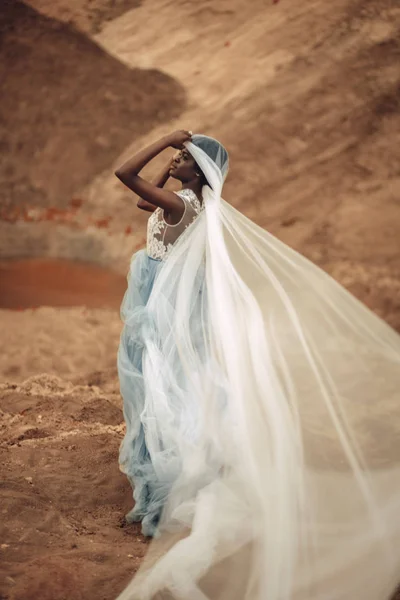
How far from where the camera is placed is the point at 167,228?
270cm

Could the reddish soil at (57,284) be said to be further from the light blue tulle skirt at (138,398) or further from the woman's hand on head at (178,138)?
the woman's hand on head at (178,138)

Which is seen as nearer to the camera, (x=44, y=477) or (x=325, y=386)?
(x=325, y=386)

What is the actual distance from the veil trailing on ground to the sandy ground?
3225mm

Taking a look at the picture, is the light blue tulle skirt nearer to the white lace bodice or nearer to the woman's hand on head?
the white lace bodice

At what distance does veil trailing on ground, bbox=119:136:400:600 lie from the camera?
1.96 metres

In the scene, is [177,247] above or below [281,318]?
above

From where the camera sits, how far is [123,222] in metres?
6.08

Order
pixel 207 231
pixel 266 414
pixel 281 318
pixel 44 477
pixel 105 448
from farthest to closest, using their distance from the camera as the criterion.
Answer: pixel 105 448
pixel 44 477
pixel 207 231
pixel 281 318
pixel 266 414

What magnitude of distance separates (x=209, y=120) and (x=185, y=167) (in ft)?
A: 12.0

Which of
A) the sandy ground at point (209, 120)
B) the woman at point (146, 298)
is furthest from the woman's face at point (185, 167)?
the sandy ground at point (209, 120)

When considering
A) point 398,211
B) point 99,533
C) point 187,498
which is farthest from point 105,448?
point 398,211

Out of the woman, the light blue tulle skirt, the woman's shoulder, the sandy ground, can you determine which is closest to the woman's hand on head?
the woman

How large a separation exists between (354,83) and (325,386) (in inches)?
180

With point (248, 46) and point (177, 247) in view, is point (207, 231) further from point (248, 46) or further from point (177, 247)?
point (248, 46)
